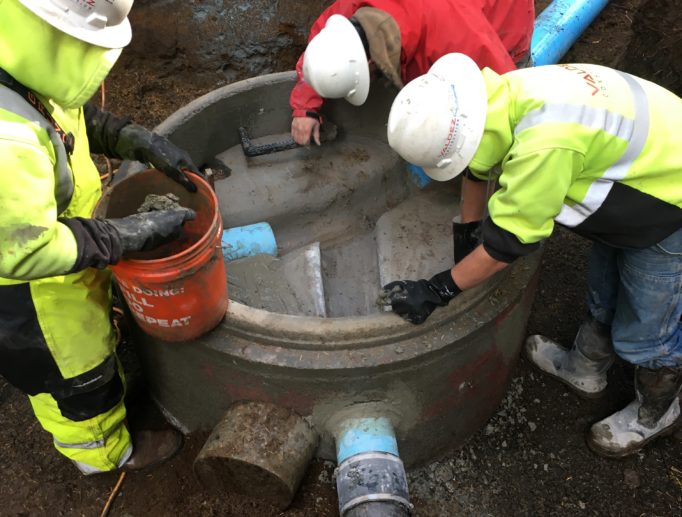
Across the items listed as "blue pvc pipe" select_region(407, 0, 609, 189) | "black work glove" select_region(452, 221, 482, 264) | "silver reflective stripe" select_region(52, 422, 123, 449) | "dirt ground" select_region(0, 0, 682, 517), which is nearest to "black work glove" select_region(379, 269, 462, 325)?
"black work glove" select_region(452, 221, 482, 264)

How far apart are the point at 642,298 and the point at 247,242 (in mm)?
1642

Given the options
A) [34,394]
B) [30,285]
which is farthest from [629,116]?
[34,394]

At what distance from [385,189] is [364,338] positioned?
149 cm

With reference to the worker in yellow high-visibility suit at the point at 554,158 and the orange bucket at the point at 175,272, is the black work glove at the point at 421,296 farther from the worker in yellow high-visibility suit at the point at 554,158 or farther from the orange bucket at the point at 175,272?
the orange bucket at the point at 175,272

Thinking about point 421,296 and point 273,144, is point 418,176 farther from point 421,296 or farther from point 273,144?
point 421,296

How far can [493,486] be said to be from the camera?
2.56 m

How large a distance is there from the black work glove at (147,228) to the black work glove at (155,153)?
305mm

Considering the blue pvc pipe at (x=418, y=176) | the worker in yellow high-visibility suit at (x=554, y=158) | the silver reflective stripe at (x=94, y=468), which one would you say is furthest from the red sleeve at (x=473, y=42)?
the silver reflective stripe at (x=94, y=468)

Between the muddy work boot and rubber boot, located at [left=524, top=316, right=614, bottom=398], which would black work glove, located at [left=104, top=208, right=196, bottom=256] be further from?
rubber boot, located at [left=524, top=316, right=614, bottom=398]

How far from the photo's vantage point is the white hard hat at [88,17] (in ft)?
4.76

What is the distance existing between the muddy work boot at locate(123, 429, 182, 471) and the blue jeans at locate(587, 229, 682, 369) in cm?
186

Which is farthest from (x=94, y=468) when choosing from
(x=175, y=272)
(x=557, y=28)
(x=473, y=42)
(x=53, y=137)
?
(x=557, y=28)

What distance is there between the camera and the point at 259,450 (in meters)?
2.10

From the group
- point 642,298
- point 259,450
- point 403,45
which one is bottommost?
point 259,450
